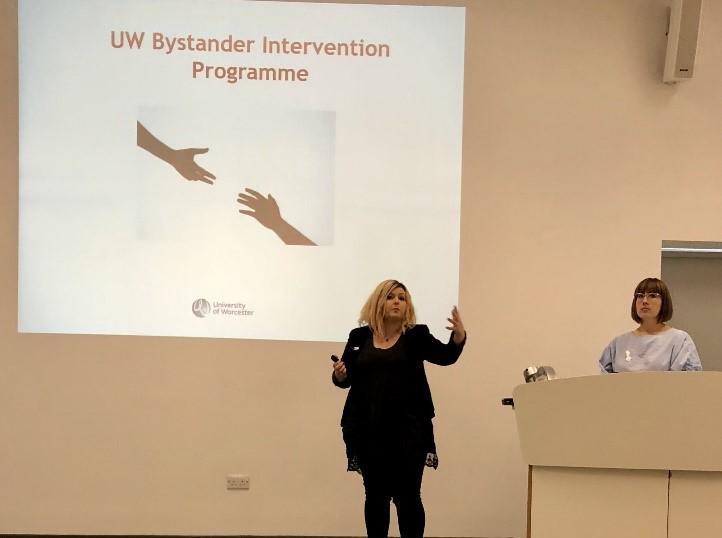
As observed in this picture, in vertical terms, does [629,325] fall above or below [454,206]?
below

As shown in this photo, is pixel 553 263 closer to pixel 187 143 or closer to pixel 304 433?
pixel 304 433

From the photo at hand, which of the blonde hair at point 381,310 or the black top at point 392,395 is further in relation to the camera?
the blonde hair at point 381,310

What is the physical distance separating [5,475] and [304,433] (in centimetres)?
162

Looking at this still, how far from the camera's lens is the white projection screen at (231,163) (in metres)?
4.15

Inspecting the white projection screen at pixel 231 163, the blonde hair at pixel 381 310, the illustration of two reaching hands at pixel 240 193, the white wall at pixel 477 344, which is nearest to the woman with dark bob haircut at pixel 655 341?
the blonde hair at pixel 381 310

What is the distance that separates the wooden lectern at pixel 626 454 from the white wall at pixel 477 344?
5.52ft

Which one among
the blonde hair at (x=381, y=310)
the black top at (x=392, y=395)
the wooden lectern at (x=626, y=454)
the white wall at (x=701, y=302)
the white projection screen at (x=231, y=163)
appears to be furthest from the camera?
the white wall at (x=701, y=302)

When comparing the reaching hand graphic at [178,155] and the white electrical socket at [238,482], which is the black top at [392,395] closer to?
the white electrical socket at [238,482]

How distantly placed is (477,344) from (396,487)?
50.0 inches

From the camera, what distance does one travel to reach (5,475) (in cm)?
419

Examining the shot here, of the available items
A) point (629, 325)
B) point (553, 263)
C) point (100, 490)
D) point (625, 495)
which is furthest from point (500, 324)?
point (100, 490)

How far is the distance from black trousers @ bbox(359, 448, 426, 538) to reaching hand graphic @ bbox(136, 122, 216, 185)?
1849mm

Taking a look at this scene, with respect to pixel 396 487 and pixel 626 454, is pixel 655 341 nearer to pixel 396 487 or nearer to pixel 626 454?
pixel 626 454

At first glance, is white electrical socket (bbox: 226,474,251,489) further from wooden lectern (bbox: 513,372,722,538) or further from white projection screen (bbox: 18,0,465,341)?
wooden lectern (bbox: 513,372,722,538)
